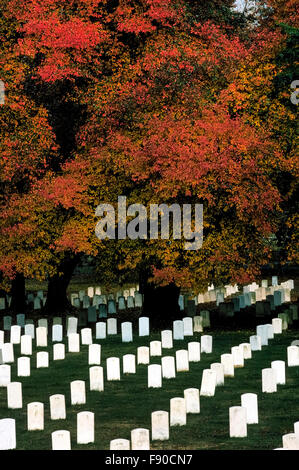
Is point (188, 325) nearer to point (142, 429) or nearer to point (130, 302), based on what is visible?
point (130, 302)

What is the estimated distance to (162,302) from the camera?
74.3 feet

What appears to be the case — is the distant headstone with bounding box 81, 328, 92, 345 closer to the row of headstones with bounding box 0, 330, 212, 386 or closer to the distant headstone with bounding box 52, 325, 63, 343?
the row of headstones with bounding box 0, 330, 212, 386

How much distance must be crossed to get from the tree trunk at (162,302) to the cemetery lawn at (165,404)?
4553 millimetres

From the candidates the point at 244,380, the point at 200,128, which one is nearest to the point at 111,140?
the point at 200,128

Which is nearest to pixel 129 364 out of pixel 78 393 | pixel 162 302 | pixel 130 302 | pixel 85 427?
pixel 78 393

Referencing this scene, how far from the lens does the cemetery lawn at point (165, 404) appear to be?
10.5m

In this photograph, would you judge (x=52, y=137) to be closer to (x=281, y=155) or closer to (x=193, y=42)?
(x=193, y=42)

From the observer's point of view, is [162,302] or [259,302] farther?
[259,302]

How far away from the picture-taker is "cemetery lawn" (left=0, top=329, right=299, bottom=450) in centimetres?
1055

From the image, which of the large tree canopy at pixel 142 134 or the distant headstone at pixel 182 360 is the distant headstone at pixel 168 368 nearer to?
the distant headstone at pixel 182 360

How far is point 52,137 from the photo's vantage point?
21531 mm

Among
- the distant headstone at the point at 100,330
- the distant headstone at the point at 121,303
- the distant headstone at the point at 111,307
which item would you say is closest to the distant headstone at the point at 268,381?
the distant headstone at the point at 100,330

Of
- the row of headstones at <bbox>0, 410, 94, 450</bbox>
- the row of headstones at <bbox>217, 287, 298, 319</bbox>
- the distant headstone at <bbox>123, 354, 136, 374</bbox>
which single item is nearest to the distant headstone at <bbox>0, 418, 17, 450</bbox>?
the row of headstones at <bbox>0, 410, 94, 450</bbox>

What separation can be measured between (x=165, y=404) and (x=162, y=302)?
991 cm
